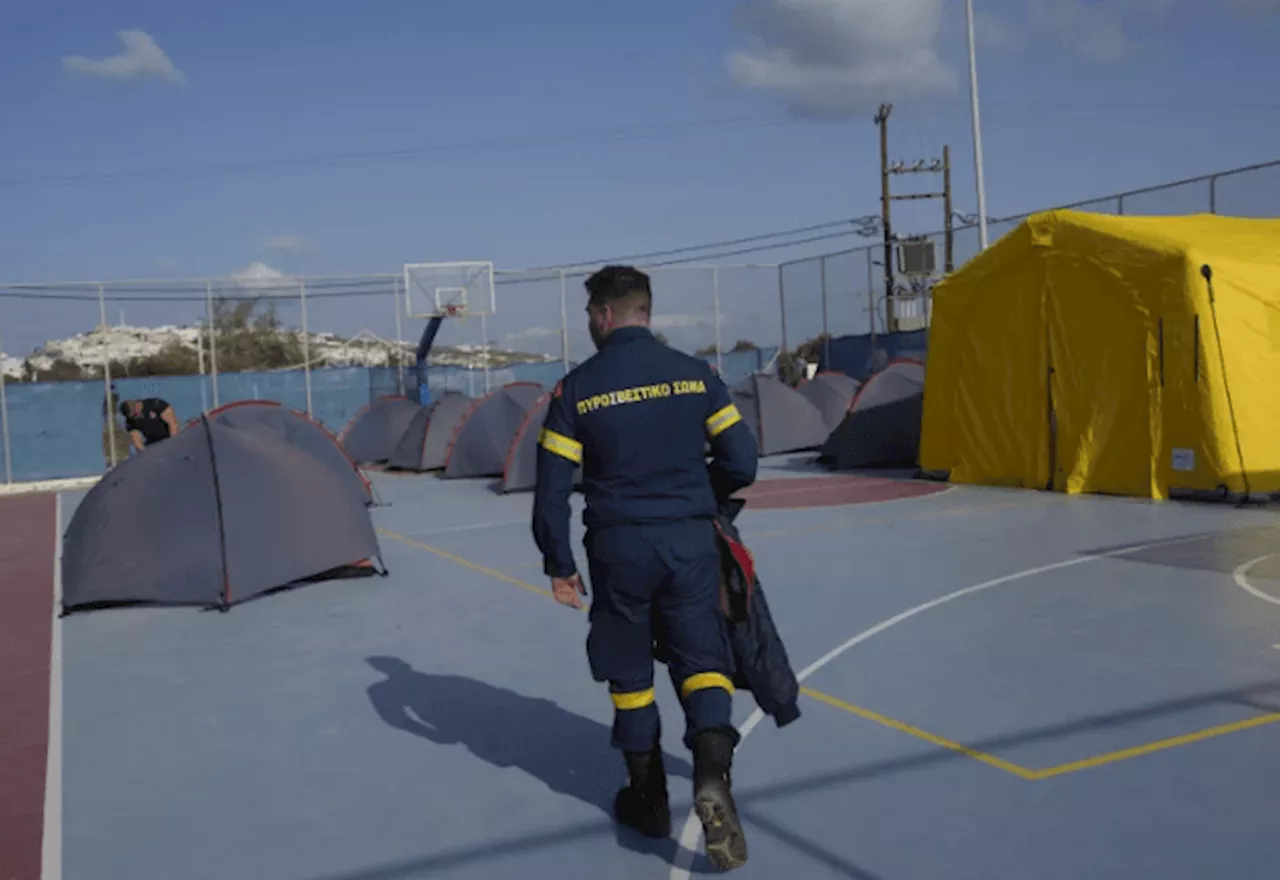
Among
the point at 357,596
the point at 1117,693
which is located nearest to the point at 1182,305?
the point at 1117,693

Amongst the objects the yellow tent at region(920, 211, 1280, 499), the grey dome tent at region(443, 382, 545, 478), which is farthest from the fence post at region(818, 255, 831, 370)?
the yellow tent at region(920, 211, 1280, 499)

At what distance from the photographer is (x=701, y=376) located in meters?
4.18

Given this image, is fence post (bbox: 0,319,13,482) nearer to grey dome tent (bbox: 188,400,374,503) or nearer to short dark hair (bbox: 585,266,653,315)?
grey dome tent (bbox: 188,400,374,503)

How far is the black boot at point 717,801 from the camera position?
3.85 metres

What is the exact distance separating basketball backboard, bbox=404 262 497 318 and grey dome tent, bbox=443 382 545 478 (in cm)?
1076

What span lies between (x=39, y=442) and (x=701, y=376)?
2338 centimetres

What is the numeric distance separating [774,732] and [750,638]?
1.36 metres

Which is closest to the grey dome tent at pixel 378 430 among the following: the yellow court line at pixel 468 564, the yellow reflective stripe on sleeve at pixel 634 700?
the yellow court line at pixel 468 564

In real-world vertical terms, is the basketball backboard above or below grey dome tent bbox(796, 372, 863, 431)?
above

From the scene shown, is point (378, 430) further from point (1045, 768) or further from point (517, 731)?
point (1045, 768)

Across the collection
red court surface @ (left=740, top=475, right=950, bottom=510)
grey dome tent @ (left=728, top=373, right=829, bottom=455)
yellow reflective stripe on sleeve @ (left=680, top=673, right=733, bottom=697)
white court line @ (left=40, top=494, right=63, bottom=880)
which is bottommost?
white court line @ (left=40, top=494, right=63, bottom=880)

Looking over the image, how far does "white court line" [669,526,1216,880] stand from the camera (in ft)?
13.5

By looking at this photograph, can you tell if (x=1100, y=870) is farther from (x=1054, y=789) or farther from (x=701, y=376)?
(x=701, y=376)

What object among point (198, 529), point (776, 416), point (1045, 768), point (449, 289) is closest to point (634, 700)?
point (1045, 768)
